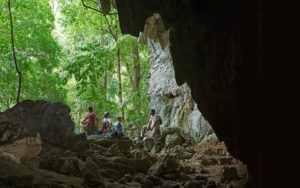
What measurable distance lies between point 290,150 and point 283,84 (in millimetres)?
802

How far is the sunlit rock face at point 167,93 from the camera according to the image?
53.8 ft

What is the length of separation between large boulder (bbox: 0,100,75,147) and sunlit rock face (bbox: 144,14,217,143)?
6.36 metres

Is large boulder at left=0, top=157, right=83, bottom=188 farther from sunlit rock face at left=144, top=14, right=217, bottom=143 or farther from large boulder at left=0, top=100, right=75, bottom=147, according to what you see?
sunlit rock face at left=144, top=14, right=217, bottom=143

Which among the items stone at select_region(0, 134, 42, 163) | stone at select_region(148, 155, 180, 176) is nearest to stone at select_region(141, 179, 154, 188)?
stone at select_region(148, 155, 180, 176)

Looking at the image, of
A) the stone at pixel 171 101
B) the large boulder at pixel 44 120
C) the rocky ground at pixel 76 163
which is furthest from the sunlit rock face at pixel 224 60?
the stone at pixel 171 101

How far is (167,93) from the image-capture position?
1859 cm

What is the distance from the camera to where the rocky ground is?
7.41 meters

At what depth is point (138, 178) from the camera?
863cm

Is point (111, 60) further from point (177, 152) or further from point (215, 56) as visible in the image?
point (215, 56)

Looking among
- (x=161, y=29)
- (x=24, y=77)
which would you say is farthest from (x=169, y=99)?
(x=24, y=77)

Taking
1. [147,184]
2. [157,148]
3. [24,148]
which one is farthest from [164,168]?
[157,148]

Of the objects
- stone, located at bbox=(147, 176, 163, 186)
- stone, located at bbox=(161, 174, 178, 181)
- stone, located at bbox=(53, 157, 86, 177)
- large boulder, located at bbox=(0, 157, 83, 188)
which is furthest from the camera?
stone, located at bbox=(161, 174, 178, 181)

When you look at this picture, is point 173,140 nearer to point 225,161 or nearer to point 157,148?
Result: point 157,148

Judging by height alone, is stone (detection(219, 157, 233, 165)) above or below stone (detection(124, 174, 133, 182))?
above
